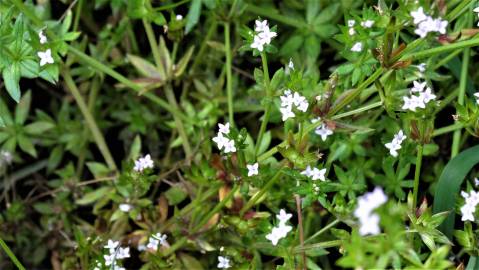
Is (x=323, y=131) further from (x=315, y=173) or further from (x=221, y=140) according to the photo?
(x=221, y=140)

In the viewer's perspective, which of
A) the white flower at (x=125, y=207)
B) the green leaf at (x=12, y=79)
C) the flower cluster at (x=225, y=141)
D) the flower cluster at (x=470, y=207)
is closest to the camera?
the flower cluster at (x=470, y=207)

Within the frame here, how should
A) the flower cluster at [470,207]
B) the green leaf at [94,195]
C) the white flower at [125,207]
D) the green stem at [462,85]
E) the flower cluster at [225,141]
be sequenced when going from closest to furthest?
1. the flower cluster at [470,207]
2. the flower cluster at [225,141]
3. the green stem at [462,85]
4. the white flower at [125,207]
5. the green leaf at [94,195]

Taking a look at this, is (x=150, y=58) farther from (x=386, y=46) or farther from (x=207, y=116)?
(x=386, y=46)

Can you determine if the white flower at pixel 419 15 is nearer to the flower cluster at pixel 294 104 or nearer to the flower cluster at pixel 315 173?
the flower cluster at pixel 294 104

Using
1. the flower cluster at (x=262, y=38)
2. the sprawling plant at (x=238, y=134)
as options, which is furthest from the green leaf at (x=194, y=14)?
the flower cluster at (x=262, y=38)

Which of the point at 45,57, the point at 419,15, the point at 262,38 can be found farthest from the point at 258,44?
the point at 45,57

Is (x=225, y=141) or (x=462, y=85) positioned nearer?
(x=225, y=141)

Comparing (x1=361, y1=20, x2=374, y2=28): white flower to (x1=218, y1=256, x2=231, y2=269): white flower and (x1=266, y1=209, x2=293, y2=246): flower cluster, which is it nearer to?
(x1=266, y1=209, x2=293, y2=246): flower cluster

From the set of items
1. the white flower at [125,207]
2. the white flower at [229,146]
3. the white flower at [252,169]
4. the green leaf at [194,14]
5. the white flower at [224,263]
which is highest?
the green leaf at [194,14]
